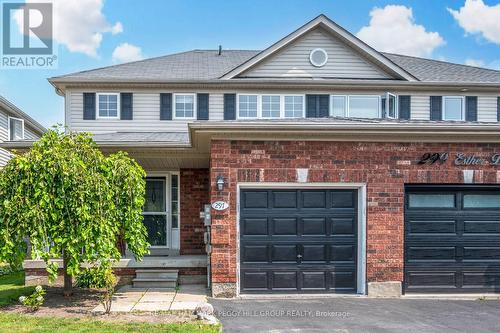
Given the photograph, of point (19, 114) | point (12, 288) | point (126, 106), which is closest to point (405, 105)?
point (126, 106)

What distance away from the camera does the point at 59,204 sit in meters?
7.88

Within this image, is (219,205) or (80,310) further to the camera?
(219,205)

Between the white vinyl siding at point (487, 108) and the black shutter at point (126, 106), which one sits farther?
the white vinyl siding at point (487, 108)

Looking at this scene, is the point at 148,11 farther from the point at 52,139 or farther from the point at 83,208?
the point at 83,208

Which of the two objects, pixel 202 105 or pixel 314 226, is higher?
pixel 202 105

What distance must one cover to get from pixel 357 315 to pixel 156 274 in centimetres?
466

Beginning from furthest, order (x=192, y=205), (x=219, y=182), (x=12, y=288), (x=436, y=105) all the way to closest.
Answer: (x=436, y=105) < (x=192, y=205) < (x=12, y=288) < (x=219, y=182)

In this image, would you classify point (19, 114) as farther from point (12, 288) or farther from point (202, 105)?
point (12, 288)

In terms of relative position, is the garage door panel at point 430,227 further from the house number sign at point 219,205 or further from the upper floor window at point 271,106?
the upper floor window at point 271,106

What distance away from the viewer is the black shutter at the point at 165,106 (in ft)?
50.3

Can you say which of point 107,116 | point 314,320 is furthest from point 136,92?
point 314,320

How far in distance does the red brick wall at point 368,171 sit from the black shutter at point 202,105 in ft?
21.3

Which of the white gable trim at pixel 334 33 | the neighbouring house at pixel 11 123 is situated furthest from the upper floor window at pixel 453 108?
the neighbouring house at pixel 11 123

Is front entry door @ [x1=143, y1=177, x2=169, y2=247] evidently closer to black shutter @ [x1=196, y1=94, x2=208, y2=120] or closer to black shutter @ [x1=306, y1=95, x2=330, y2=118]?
black shutter @ [x1=196, y1=94, x2=208, y2=120]
